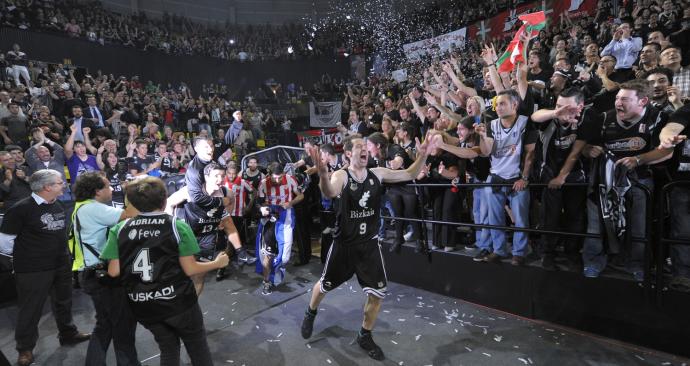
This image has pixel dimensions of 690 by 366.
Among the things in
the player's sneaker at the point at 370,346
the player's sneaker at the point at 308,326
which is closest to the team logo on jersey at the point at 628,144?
the player's sneaker at the point at 370,346

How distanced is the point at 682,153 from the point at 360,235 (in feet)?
9.74

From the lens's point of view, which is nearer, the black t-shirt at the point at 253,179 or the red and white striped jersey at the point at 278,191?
the red and white striped jersey at the point at 278,191

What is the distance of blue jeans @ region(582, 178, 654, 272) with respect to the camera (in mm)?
3674

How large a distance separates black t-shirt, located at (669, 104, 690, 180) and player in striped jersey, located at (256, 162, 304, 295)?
191 inches

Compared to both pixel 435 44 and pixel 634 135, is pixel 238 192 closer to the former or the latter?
pixel 634 135

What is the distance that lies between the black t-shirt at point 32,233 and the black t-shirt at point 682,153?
6.06m

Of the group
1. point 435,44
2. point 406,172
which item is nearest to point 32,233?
point 406,172

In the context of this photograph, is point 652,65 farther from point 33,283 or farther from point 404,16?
point 404,16

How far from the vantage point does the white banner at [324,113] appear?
17.4m

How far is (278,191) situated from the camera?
259 inches

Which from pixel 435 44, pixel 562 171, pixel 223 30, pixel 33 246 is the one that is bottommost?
pixel 33 246

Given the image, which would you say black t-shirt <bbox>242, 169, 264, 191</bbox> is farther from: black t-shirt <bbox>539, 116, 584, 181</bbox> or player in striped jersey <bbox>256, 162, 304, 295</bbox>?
black t-shirt <bbox>539, 116, 584, 181</bbox>

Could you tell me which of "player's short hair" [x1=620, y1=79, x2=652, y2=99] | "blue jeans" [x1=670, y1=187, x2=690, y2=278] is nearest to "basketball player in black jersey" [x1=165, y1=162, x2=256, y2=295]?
"player's short hair" [x1=620, y1=79, x2=652, y2=99]

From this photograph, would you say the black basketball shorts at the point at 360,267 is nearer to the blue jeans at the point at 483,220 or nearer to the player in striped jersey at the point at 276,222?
the blue jeans at the point at 483,220
